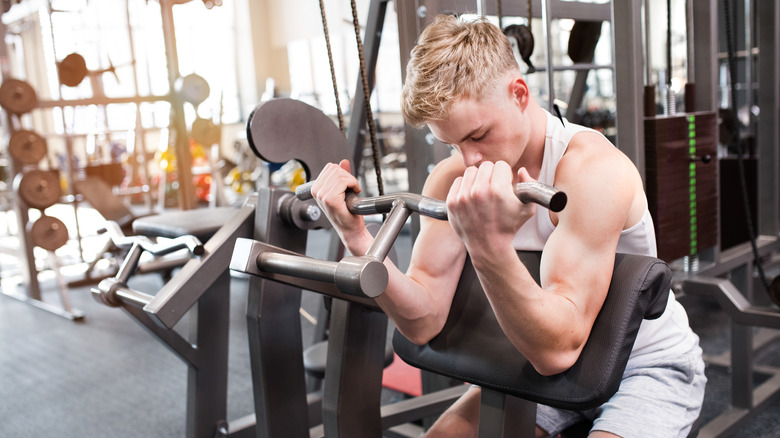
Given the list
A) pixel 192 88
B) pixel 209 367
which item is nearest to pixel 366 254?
pixel 209 367

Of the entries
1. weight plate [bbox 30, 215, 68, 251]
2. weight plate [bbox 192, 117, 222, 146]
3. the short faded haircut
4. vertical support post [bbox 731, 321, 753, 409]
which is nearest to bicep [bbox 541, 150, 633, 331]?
the short faded haircut

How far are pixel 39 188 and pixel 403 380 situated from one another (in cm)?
245

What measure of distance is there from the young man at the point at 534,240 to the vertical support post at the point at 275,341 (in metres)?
0.33

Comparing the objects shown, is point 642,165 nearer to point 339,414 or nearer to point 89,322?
point 339,414

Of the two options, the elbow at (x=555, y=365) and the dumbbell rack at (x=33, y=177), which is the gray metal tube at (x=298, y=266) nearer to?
the elbow at (x=555, y=365)

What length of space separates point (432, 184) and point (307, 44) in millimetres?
9543

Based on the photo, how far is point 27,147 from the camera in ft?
12.2

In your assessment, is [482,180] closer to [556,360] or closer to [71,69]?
[556,360]

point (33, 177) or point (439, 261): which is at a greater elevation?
point (33, 177)

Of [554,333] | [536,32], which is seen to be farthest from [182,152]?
[536,32]

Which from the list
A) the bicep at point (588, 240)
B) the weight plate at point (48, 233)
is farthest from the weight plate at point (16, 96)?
the bicep at point (588, 240)

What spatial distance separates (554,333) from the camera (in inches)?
34.9

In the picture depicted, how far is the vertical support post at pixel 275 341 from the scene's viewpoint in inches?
54.4

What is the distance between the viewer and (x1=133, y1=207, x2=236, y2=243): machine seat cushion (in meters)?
1.97
